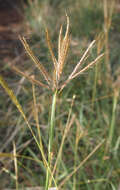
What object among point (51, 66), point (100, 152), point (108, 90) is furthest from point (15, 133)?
point (51, 66)

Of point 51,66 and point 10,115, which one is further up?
point 51,66

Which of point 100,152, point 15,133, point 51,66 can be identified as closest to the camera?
point 51,66

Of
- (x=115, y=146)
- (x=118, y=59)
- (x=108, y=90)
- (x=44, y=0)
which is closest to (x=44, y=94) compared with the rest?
(x=108, y=90)

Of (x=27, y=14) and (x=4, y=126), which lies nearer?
(x=4, y=126)

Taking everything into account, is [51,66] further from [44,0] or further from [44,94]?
[44,0]

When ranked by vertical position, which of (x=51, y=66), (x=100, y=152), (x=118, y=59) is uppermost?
(x=51, y=66)

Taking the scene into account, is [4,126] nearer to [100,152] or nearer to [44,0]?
[100,152]

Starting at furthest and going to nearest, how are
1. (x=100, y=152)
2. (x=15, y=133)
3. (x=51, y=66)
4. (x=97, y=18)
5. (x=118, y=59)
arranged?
(x=97, y=18), (x=118, y=59), (x=15, y=133), (x=100, y=152), (x=51, y=66)
